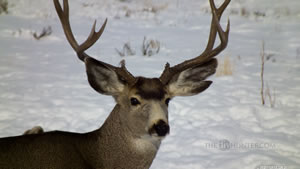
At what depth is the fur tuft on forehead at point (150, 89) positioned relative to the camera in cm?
255

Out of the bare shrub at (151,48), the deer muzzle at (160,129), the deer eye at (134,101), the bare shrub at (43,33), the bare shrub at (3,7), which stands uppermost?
the bare shrub at (3,7)

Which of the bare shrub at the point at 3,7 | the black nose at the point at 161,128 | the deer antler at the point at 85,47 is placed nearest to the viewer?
the black nose at the point at 161,128

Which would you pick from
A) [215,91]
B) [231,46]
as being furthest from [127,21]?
[215,91]

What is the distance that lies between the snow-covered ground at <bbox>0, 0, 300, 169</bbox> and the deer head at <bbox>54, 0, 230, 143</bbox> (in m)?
1.23

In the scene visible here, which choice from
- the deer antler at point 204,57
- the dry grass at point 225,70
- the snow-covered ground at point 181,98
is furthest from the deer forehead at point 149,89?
the dry grass at point 225,70

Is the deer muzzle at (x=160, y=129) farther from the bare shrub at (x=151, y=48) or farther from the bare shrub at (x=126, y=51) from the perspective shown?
the bare shrub at (x=151, y=48)

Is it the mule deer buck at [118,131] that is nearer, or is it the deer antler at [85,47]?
the mule deer buck at [118,131]

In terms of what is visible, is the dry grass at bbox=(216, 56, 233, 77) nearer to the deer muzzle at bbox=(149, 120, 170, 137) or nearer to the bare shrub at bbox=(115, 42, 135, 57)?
the bare shrub at bbox=(115, 42, 135, 57)

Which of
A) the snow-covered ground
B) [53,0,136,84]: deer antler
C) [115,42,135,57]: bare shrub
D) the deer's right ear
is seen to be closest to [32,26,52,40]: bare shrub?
the snow-covered ground

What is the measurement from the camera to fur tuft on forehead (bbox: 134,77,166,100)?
8.37 feet

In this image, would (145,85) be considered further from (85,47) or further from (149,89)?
(85,47)

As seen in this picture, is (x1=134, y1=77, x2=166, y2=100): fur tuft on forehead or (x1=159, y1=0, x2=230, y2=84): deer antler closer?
(x1=134, y1=77, x2=166, y2=100): fur tuft on forehead

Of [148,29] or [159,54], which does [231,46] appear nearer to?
[159,54]

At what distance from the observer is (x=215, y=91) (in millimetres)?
5961
